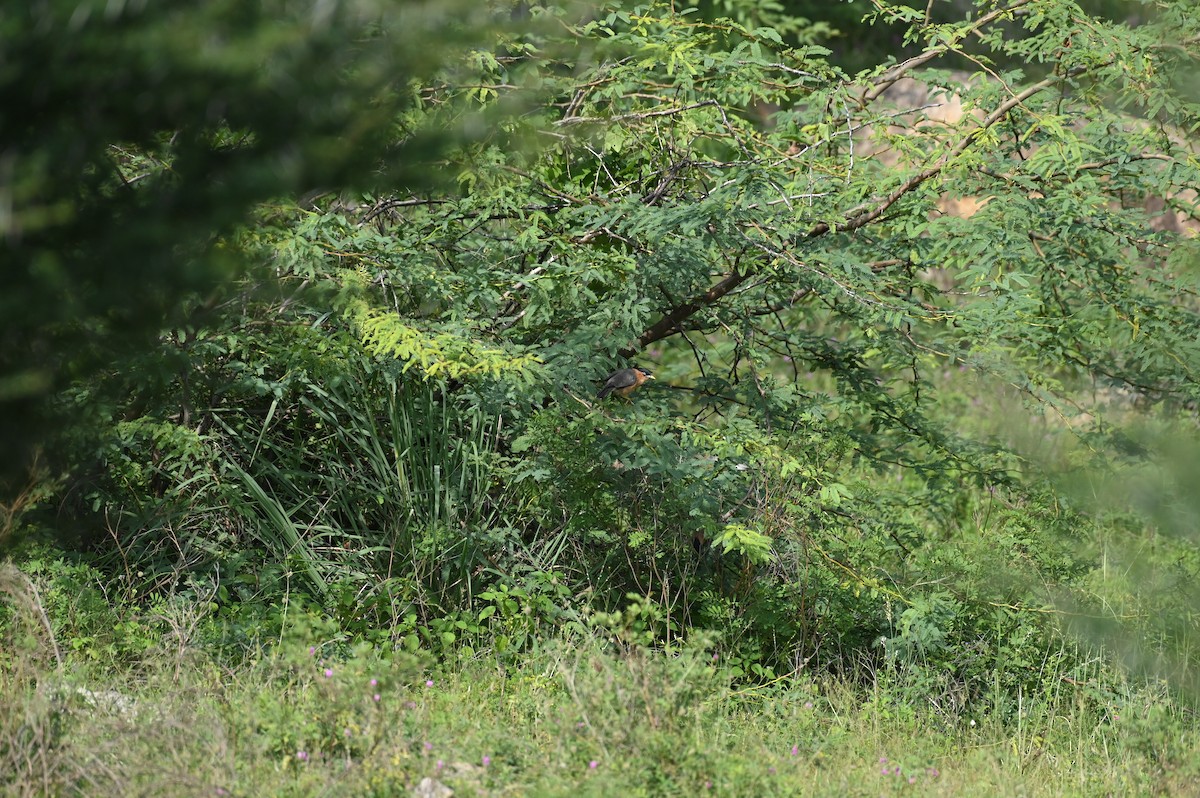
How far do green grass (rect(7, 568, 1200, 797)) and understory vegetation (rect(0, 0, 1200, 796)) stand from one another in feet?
0.06

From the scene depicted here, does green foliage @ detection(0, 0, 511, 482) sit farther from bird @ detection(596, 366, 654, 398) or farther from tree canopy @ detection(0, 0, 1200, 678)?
bird @ detection(596, 366, 654, 398)

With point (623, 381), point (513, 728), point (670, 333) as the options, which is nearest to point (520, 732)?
point (513, 728)

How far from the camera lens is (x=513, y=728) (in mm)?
3631

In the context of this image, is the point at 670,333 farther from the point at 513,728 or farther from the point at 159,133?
the point at 159,133

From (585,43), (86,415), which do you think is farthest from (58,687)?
(585,43)

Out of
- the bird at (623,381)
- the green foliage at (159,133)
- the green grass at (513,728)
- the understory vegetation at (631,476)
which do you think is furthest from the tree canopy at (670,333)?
the green foliage at (159,133)

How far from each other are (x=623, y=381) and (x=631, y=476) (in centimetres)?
37

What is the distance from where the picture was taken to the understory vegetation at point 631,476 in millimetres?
3352

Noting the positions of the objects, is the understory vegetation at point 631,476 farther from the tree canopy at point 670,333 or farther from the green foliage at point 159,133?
the green foliage at point 159,133

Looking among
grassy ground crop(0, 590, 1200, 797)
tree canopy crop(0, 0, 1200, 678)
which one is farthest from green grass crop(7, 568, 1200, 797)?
tree canopy crop(0, 0, 1200, 678)

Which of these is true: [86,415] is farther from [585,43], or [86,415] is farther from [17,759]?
[585,43]

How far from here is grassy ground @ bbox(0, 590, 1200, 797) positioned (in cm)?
309

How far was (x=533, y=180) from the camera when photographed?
15.4ft

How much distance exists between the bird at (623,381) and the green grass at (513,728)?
104 centimetres
